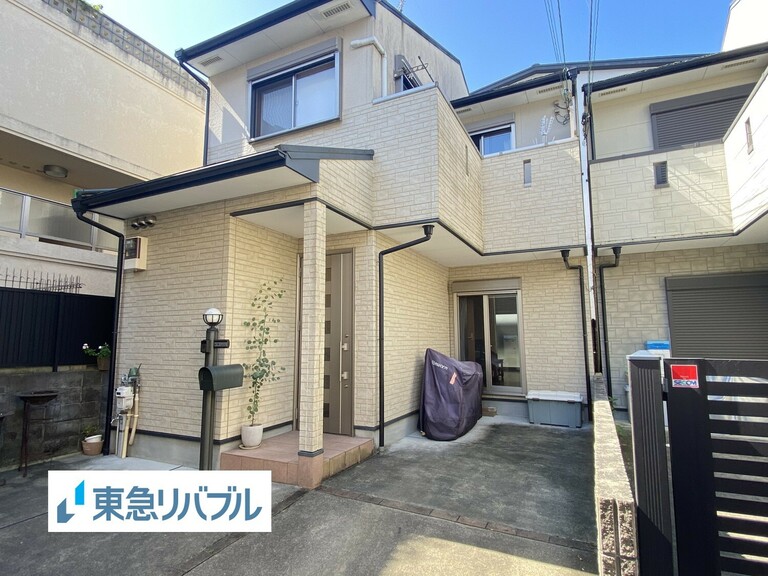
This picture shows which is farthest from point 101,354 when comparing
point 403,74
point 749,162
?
point 749,162

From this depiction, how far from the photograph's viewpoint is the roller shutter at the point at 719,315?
6453 millimetres

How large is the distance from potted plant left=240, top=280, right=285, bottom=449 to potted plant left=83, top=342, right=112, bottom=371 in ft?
7.36

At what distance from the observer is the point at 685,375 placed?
2.32 m

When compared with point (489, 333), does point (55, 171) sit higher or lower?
higher

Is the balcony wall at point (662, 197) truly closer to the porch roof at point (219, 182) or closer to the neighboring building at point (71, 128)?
the porch roof at point (219, 182)

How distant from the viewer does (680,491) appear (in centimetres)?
229

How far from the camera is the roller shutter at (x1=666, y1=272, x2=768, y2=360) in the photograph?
6.45 meters

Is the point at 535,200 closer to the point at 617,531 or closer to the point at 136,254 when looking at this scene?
the point at 617,531

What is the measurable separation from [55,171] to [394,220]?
7.99 meters

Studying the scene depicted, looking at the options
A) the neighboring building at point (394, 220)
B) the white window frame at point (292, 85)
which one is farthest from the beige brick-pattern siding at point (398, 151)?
the white window frame at point (292, 85)

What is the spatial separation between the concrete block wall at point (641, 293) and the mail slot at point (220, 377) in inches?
243

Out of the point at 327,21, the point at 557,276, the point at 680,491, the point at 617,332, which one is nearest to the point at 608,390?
the point at 617,332

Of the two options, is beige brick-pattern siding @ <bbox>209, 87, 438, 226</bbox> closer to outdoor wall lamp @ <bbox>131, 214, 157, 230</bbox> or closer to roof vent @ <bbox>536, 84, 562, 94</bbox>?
outdoor wall lamp @ <bbox>131, 214, 157, 230</bbox>

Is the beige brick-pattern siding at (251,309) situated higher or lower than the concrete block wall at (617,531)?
higher
